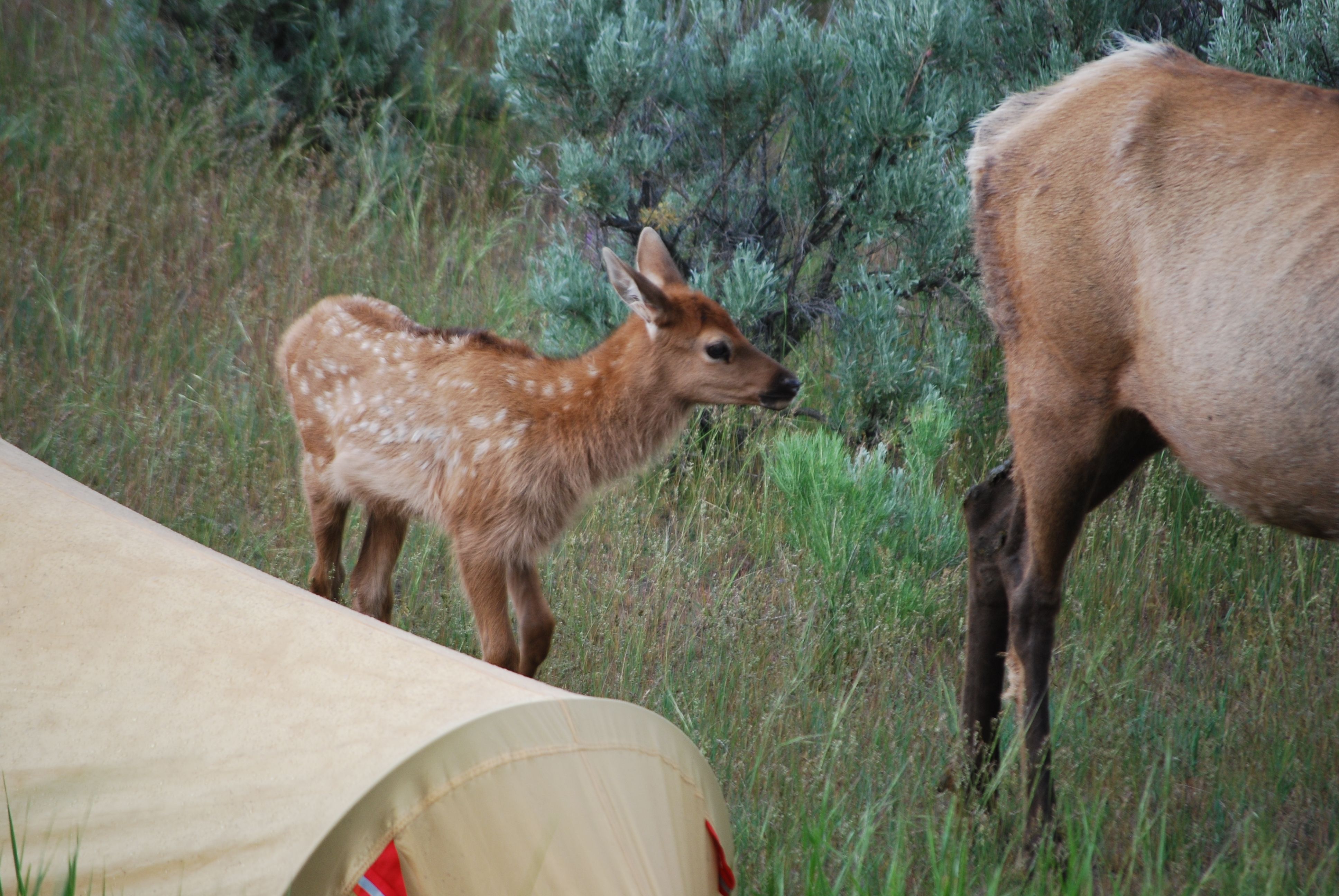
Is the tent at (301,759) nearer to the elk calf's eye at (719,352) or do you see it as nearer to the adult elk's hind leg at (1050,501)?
the adult elk's hind leg at (1050,501)

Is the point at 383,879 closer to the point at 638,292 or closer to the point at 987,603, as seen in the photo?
the point at 987,603

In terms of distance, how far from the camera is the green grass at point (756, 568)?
332 centimetres

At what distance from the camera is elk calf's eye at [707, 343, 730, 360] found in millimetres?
4242

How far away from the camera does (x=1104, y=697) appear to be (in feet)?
12.9

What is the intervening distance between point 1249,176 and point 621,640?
256 centimetres

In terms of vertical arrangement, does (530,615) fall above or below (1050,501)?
below

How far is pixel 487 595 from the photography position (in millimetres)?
4047

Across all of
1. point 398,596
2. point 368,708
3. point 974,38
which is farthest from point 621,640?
point 974,38

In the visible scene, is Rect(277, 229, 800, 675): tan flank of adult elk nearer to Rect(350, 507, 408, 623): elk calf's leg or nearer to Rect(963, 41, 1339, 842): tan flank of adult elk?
Rect(350, 507, 408, 623): elk calf's leg

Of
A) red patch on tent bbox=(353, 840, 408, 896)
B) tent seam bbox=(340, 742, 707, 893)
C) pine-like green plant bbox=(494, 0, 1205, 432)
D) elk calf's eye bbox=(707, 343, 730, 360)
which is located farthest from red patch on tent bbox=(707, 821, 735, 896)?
pine-like green plant bbox=(494, 0, 1205, 432)

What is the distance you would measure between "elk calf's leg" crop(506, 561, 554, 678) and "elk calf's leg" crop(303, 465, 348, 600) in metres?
0.81

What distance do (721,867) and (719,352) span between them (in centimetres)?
213

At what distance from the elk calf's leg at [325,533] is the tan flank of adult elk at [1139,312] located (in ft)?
7.76

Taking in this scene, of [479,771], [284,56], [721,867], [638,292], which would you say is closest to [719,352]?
[638,292]
